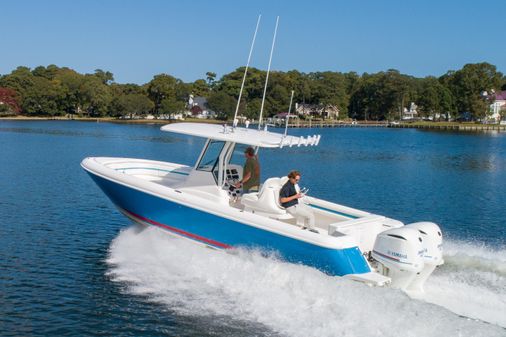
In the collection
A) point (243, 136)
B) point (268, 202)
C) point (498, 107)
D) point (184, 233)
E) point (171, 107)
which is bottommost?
point (184, 233)

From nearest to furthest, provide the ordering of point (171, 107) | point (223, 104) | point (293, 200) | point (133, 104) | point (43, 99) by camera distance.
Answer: point (293, 200) < point (133, 104) < point (43, 99) < point (171, 107) < point (223, 104)

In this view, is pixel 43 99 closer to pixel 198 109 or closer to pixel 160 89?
pixel 160 89

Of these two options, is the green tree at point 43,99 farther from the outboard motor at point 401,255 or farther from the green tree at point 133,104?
the outboard motor at point 401,255

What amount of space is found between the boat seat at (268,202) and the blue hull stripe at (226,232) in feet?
2.92

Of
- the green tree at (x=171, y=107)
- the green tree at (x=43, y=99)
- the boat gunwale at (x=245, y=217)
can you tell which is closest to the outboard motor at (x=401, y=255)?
the boat gunwale at (x=245, y=217)

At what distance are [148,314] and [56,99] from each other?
390 feet

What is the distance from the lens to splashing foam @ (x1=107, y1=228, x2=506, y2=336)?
25.0ft

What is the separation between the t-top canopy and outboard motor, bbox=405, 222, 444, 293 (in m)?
2.82

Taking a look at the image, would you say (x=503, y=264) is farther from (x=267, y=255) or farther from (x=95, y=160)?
(x=95, y=160)

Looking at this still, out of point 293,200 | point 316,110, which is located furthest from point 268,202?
point 316,110

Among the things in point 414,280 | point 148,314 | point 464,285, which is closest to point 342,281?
point 414,280

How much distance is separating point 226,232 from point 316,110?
13460cm

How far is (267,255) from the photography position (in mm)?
9602

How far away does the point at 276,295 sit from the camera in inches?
353
